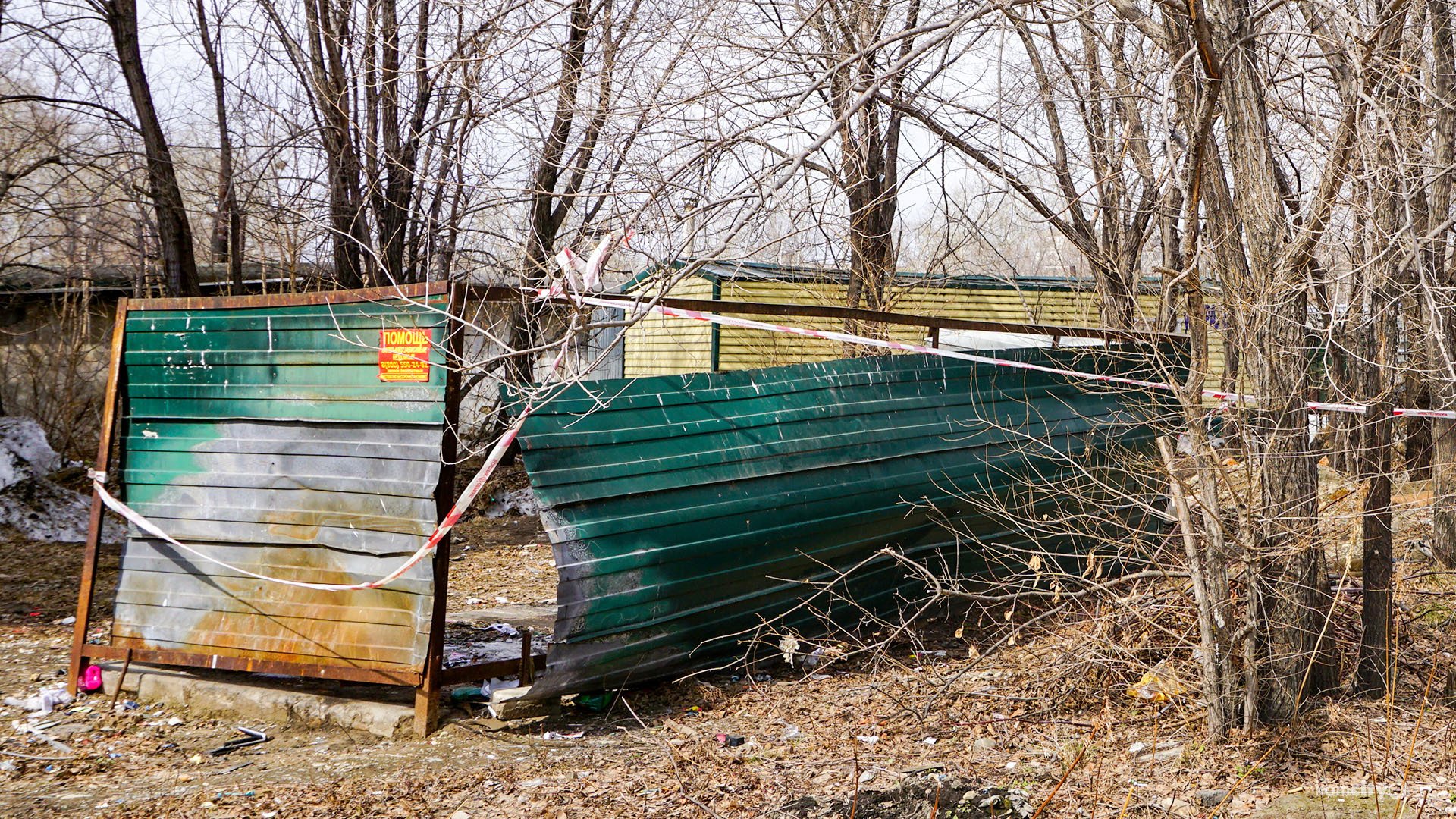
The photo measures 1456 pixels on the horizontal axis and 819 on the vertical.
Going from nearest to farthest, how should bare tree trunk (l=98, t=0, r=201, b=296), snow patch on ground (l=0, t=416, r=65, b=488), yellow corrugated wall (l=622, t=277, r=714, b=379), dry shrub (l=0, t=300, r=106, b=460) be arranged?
snow patch on ground (l=0, t=416, r=65, b=488)
bare tree trunk (l=98, t=0, r=201, b=296)
dry shrub (l=0, t=300, r=106, b=460)
yellow corrugated wall (l=622, t=277, r=714, b=379)

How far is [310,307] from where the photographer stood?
5156 millimetres

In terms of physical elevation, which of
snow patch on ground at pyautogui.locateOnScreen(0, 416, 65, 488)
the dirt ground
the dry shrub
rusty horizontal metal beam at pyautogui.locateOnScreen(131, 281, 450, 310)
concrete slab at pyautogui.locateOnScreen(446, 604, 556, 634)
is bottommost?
concrete slab at pyautogui.locateOnScreen(446, 604, 556, 634)

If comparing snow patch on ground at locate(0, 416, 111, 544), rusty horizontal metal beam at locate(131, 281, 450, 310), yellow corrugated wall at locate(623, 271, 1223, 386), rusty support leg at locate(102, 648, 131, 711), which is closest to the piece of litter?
rusty support leg at locate(102, 648, 131, 711)

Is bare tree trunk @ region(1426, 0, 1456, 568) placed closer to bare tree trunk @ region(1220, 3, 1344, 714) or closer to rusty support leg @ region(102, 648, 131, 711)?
bare tree trunk @ region(1220, 3, 1344, 714)

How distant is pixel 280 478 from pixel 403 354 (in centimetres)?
108

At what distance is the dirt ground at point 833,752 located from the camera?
12.9ft

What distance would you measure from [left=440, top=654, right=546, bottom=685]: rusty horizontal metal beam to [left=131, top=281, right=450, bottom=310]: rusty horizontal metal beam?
1793 millimetres

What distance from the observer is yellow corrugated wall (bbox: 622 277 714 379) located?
16594 millimetres

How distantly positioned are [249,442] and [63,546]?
20.6ft

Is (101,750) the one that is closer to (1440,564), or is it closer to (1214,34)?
(1214,34)

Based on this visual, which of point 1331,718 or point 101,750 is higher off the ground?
point 1331,718

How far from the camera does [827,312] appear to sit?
19.5 feet

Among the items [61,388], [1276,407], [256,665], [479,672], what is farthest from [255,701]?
[61,388]

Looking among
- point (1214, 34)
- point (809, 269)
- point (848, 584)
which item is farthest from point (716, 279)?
point (1214, 34)
